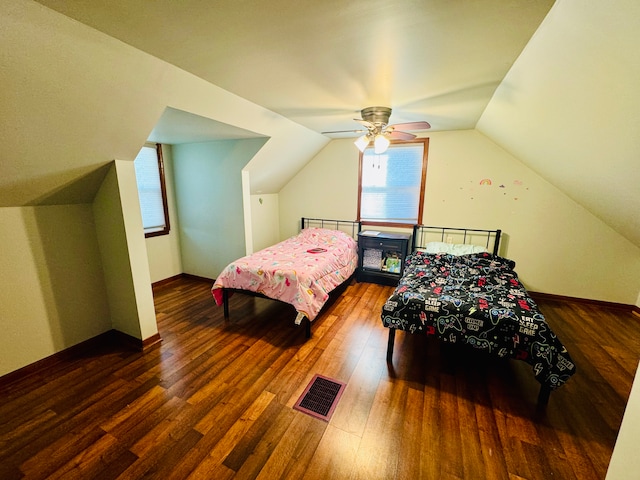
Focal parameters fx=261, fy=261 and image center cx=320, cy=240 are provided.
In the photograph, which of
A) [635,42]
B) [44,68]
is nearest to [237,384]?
[44,68]

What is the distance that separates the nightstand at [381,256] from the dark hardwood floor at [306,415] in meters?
1.43

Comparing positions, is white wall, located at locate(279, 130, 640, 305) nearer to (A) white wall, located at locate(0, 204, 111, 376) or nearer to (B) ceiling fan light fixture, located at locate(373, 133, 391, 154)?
(B) ceiling fan light fixture, located at locate(373, 133, 391, 154)

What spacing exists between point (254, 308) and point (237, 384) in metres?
1.35

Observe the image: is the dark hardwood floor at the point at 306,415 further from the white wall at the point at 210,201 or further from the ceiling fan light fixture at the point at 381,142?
the ceiling fan light fixture at the point at 381,142

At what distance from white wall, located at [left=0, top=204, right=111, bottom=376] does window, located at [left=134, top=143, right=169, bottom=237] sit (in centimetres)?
128

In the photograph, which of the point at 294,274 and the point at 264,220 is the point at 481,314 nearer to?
the point at 294,274

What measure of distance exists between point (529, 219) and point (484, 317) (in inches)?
91.9

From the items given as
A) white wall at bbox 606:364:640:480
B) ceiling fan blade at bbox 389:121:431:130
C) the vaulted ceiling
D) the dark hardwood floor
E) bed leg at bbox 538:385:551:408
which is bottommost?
the dark hardwood floor

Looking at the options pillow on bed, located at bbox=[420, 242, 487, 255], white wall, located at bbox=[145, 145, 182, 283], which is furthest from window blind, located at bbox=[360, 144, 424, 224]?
white wall, located at bbox=[145, 145, 182, 283]

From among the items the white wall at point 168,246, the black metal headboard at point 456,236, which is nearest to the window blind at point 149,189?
the white wall at point 168,246

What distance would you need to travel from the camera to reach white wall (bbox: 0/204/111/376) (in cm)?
208

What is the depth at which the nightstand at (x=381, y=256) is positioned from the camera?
3945mm

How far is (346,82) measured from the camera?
1.98 m

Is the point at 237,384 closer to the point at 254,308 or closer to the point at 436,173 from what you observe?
the point at 254,308
